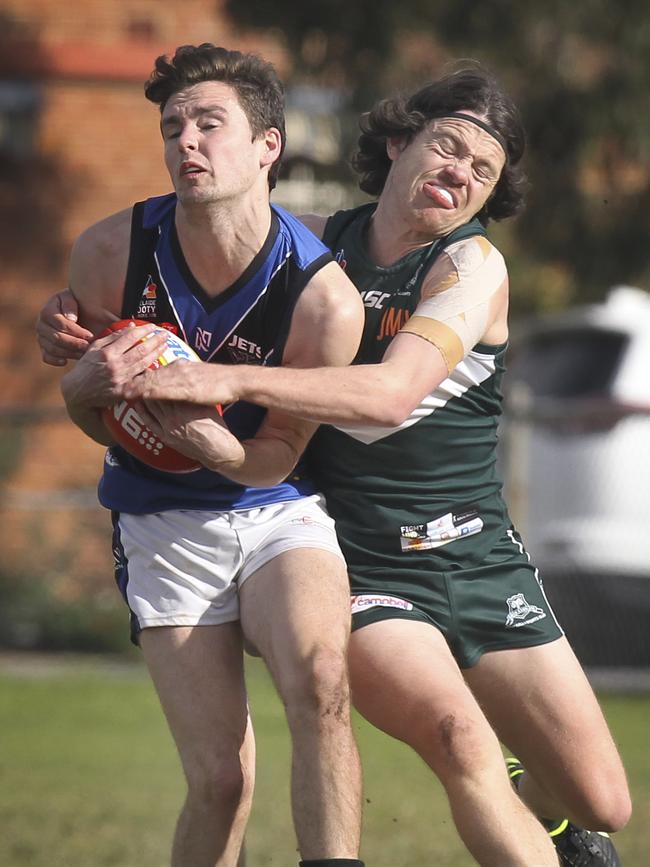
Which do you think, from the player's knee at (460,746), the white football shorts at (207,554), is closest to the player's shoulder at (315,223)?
the white football shorts at (207,554)

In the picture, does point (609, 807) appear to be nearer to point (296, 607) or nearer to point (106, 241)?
point (296, 607)

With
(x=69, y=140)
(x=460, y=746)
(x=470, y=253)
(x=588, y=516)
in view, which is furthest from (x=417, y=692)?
(x=69, y=140)

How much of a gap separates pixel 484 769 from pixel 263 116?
2.08 metres

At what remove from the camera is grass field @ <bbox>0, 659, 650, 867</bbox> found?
22.2ft

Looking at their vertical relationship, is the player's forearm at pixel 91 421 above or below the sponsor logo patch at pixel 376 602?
above

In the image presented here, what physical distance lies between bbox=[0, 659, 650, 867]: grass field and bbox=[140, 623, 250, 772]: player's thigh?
237 centimetres

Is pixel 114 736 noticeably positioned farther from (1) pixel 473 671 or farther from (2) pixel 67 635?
(1) pixel 473 671

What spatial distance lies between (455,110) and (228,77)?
786 millimetres

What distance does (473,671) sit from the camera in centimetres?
473

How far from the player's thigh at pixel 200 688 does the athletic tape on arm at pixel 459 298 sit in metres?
1.09

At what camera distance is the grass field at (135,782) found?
677cm

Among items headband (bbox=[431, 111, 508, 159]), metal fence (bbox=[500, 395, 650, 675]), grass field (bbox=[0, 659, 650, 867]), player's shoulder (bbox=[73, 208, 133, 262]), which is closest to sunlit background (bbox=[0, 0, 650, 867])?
metal fence (bbox=[500, 395, 650, 675])

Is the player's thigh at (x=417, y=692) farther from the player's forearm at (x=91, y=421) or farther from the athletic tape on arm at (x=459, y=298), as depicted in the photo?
the player's forearm at (x=91, y=421)

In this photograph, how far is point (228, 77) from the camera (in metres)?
4.41
